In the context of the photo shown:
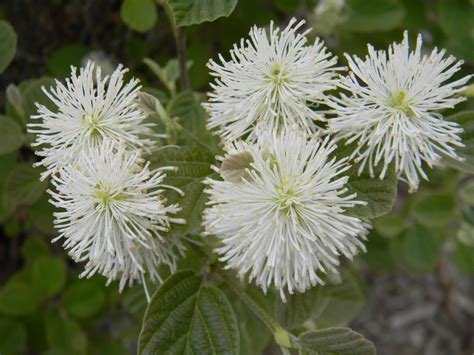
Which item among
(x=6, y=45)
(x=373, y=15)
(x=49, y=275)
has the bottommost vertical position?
(x=49, y=275)

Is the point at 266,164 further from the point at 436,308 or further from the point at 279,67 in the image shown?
the point at 436,308

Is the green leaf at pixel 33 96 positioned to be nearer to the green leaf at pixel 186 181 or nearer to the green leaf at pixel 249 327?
the green leaf at pixel 186 181

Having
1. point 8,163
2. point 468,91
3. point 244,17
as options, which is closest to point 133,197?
point 468,91

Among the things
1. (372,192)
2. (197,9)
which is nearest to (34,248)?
(197,9)

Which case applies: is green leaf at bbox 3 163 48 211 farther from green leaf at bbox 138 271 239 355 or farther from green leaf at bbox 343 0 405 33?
green leaf at bbox 343 0 405 33

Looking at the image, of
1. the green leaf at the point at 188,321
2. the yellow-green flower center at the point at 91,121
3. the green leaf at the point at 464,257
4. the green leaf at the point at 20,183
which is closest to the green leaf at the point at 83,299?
the green leaf at the point at 20,183

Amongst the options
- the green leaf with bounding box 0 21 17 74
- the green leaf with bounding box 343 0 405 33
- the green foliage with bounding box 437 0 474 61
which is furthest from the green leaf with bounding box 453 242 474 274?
the green leaf with bounding box 0 21 17 74

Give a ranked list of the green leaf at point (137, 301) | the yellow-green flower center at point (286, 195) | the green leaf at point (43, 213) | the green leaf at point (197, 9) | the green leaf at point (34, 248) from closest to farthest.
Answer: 1. the yellow-green flower center at point (286, 195)
2. the green leaf at point (197, 9)
3. the green leaf at point (137, 301)
4. the green leaf at point (43, 213)
5. the green leaf at point (34, 248)

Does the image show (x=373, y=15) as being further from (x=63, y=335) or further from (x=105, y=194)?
(x=63, y=335)
